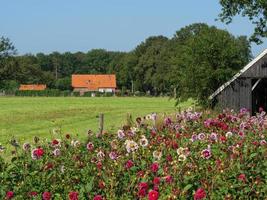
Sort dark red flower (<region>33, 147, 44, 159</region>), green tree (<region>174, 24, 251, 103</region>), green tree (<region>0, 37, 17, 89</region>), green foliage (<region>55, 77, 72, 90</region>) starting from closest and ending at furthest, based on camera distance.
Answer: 1. dark red flower (<region>33, 147, 44, 159</region>)
2. green tree (<region>174, 24, 251, 103</region>)
3. green tree (<region>0, 37, 17, 89</region>)
4. green foliage (<region>55, 77, 72, 90</region>)

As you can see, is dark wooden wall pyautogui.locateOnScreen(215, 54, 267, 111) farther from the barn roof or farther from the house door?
the house door

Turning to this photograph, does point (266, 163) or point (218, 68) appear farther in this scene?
point (218, 68)

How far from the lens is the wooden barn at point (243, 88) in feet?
103

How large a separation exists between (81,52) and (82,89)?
95.2 feet

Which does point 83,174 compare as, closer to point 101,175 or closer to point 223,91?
point 101,175

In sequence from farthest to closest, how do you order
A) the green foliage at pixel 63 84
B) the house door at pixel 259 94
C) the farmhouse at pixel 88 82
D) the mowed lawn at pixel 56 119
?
the farmhouse at pixel 88 82 → the green foliage at pixel 63 84 → the house door at pixel 259 94 → the mowed lawn at pixel 56 119

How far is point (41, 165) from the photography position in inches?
279

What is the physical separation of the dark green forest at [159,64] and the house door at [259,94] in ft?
4.71

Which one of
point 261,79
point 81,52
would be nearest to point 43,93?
point 81,52

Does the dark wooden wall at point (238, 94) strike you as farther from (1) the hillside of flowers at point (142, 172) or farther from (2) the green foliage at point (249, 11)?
(1) the hillside of flowers at point (142, 172)

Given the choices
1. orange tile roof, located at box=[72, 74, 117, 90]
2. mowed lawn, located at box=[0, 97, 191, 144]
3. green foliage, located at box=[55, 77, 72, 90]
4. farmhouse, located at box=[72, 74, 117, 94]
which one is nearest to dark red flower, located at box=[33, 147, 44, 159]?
mowed lawn, located at box=[0, 97, 191, 144]

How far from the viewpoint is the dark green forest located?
32281 millimetres

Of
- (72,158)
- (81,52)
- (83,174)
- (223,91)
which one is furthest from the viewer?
(81,52)

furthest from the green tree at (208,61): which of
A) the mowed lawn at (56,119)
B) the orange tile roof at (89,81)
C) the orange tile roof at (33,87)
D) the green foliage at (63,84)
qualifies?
the green foliage at (63,84)
